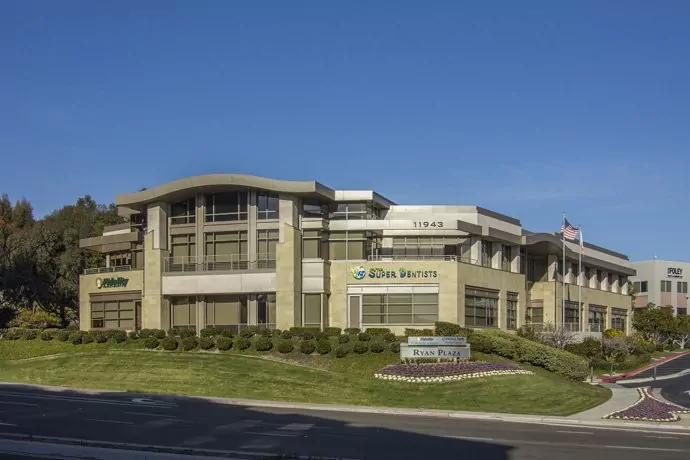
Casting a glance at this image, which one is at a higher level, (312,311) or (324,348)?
(312,311)

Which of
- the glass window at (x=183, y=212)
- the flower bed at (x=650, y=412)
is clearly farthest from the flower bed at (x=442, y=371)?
the glass window at (x=183, y=212)

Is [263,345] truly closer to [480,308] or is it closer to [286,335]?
[286,335]

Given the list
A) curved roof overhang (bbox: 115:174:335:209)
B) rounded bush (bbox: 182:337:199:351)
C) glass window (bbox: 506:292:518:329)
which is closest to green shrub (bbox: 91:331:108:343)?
rounded bush (bbox: 182:337:199:351)

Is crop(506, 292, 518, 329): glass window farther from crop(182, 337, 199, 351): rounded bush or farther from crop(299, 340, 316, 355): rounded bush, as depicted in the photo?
crop(182, 337, 199, 351): rounded bush

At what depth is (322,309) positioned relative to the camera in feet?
187

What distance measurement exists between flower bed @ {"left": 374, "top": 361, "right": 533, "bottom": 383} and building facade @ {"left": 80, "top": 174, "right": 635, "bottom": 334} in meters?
14.4

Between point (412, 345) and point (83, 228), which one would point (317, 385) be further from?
point (83, 228)

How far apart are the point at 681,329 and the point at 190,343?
6635 centimetres

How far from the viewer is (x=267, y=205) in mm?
59219

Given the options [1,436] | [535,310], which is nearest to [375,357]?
[1,436]

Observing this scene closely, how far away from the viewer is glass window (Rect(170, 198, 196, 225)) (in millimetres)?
61562

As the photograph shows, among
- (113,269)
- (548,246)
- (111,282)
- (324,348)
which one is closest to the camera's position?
(324,348)

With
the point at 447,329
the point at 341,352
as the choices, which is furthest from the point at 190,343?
the point at 447,329

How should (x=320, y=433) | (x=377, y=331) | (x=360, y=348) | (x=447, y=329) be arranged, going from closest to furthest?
(x=320, y=433), (x=360, y=348), (x=447, y=329), (x=377, y=331)
